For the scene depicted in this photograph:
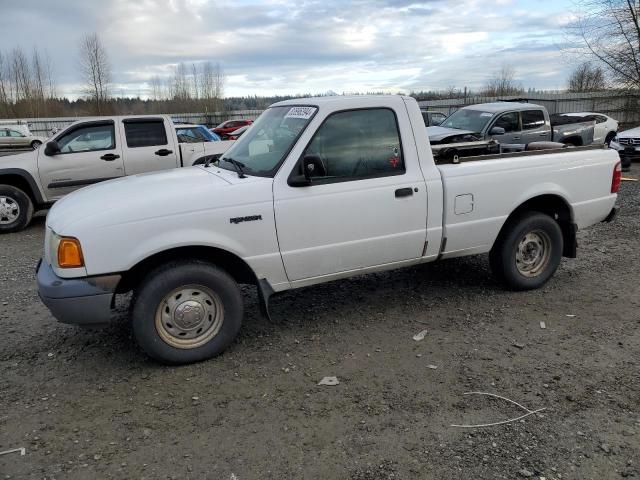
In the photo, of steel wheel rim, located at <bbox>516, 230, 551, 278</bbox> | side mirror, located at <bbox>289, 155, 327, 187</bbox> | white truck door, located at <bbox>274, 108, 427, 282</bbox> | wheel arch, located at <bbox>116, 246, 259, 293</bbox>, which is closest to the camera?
wheel arch, located at <bbox>116, 246, 259, 293</bbox>

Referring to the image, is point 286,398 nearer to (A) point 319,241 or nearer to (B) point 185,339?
(B) point 185,339

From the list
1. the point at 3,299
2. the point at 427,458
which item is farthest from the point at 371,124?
the point at 3,299

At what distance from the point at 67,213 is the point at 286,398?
202 cm

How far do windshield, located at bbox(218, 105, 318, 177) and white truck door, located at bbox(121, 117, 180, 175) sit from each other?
4899 mm

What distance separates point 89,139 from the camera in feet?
29.1

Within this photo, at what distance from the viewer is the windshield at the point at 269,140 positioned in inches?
159

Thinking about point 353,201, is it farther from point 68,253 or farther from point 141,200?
point 68,253

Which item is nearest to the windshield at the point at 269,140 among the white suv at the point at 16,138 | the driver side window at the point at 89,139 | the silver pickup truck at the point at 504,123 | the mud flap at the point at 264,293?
the mud flap at the point at 264,293

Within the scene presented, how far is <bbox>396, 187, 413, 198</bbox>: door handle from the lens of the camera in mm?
4215

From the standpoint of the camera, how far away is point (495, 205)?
4.74 m

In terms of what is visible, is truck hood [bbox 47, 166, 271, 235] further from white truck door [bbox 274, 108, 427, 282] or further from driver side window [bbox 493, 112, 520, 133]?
driver side window [bbox 493, 112, 520, 133]

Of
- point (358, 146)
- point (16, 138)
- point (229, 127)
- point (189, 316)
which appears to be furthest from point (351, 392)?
point (16, 138)

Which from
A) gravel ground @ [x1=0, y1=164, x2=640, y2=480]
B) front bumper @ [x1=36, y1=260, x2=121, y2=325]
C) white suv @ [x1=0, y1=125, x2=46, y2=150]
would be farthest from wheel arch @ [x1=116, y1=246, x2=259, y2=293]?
white suv @ [x1=0, y1=125, x2=46, y2=150]

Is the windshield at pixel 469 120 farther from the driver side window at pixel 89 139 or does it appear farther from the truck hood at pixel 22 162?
the truck hood at pixel 22 162
